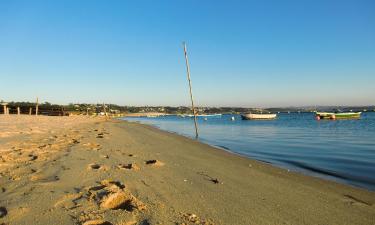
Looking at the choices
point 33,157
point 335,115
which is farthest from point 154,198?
point 335,115

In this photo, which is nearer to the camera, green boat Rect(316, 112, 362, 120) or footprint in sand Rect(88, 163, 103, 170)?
footprint in sand Rect(88, 163, 103, 170)

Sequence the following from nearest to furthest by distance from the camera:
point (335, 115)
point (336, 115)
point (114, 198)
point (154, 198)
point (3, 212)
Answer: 1. point (3, 212)
2. point (114, 198)
3. point (154, 198)
4. point (335, 115)
5. point (336, 115)

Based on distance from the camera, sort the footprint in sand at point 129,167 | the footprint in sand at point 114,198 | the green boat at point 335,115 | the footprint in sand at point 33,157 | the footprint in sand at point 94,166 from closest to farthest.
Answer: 1. the footprint in sand at point 114,198
2. the footprint in sand at point 94,166
3. the footprint in sand at point 129,167
4. the footprint in sand at point 33,157
5. the green boat at point 335,115

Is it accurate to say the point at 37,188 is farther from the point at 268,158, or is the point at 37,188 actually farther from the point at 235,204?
the point at 268,158

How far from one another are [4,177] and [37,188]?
4.49 ft

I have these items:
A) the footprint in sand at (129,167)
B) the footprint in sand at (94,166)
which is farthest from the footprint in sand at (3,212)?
the footprint in sand at (129,167)

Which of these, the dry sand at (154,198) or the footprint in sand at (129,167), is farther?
the footprint in sand at (129,167)

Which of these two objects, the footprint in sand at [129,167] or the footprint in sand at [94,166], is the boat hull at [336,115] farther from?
the footprint in sand at [94,166]

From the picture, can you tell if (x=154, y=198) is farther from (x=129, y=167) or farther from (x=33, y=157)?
(x=33, y=157)

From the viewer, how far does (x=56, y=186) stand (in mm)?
5051

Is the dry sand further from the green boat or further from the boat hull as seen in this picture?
the boat hull

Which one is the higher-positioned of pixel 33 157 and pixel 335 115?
pixel 33 157

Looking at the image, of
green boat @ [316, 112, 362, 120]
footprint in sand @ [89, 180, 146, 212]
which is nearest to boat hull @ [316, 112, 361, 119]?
green boat @ [316, 112, 362, 120]

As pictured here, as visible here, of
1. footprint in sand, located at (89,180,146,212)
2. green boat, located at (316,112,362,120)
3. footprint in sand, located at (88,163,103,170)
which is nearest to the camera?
footprint in sand, located at (89,180,146,212)
